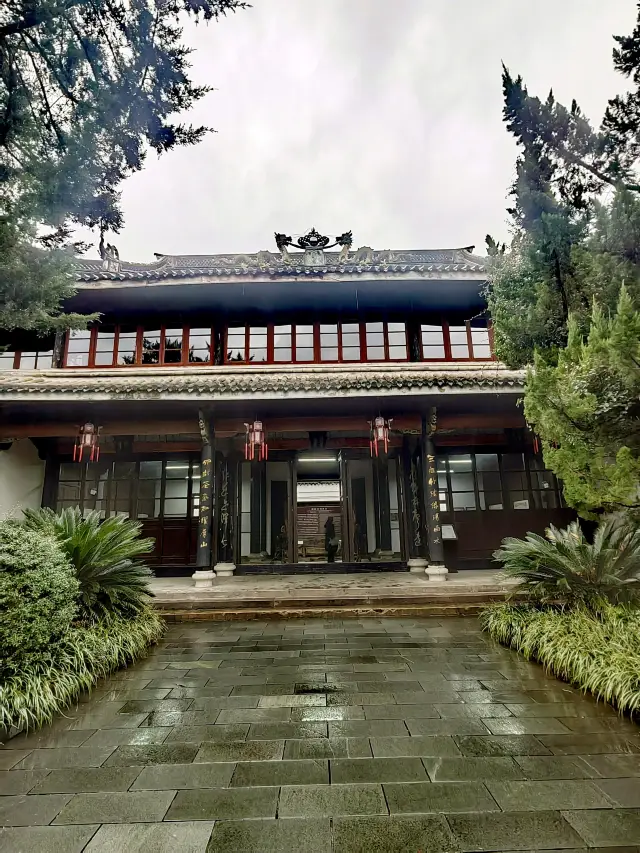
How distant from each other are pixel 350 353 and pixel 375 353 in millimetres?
577

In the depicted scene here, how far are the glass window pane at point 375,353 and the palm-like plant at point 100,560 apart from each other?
21.6ft

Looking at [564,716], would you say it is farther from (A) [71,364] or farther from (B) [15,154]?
(A) [71,364]

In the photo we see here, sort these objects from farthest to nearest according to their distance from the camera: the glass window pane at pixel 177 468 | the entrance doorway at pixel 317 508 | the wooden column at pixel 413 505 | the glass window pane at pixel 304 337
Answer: the entrance doorway at pixel 317 508 < the glass window pane at pixel 304 337 < the glass window pane at pixel 177 468 < the wooden column at pixel 413 505

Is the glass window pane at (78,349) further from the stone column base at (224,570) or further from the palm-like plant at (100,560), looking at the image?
the palm-like plant at (100,560)

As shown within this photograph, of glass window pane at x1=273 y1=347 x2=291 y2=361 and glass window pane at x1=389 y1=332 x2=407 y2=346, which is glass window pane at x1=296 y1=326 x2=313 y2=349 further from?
glass window pane at x1=389 y1=332 x2=407 y2=346

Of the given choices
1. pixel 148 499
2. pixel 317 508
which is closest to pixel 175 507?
pixel 148 499

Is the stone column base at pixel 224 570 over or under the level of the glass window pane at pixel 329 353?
under

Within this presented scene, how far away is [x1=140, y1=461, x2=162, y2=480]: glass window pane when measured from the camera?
10094 millimetres

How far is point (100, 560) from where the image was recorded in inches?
195

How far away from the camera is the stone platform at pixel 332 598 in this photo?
651cm

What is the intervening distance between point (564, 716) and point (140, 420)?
8011 millimetres

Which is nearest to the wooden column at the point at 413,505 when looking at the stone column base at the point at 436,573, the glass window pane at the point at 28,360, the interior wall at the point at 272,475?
the stone column base at the point at 436,573

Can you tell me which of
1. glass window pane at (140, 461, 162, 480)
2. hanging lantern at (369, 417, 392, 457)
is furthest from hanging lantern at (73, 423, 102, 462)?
hanging lantern at (369, 417, 392, 457)

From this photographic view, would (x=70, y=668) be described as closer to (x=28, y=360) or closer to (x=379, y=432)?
(x=379, y=432)
